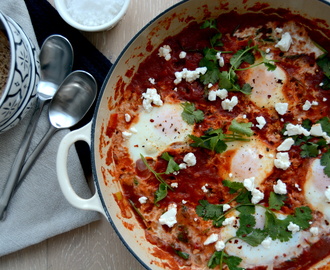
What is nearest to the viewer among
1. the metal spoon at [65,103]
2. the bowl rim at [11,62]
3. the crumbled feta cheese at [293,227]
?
the bowl rim at [11,62]

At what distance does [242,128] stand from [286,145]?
0.26 metres

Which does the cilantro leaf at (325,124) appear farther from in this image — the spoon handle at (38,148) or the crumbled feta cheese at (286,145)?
the spoon handle at (38,148)

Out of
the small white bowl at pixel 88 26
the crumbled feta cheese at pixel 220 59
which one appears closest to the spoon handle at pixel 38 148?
the small white bowl at pixel 88 26

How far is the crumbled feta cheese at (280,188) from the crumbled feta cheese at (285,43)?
720 mm

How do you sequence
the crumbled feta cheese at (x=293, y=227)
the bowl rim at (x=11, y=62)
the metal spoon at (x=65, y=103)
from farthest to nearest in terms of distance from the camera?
the metal spoon at (x=65, y=103), the crumbled feta cheese at (x=293, y=227), the bowl rim at (x=11, y=62)

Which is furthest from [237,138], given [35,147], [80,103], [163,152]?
[35,147]

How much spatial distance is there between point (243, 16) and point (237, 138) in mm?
681

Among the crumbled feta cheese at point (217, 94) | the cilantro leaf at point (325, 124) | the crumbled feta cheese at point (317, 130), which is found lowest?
the crumbled feta cheese at point (217, 94)

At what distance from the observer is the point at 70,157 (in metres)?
2.36

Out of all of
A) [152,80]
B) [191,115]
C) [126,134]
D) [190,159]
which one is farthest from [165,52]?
[190,159]

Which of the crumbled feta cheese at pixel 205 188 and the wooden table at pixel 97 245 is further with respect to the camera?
the wooden table at pixel 97 245

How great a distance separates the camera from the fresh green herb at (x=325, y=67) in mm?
2301

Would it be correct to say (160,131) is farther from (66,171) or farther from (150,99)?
(66,171)

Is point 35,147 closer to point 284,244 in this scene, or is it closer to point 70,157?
point 70,157
